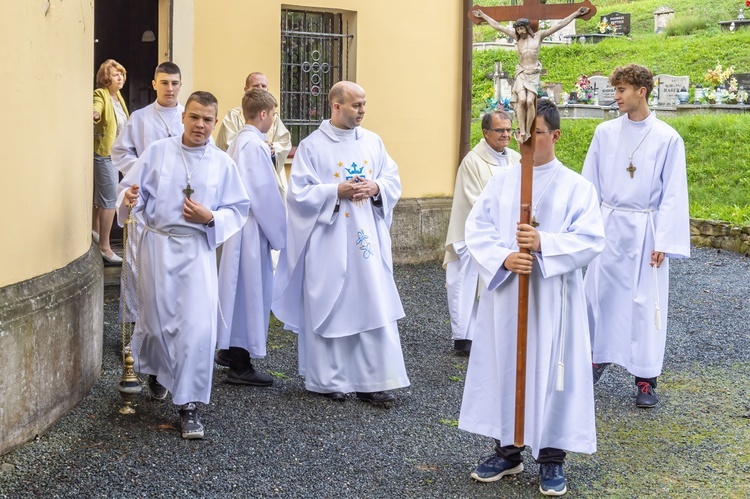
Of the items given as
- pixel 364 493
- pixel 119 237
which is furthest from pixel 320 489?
pixel 119 237

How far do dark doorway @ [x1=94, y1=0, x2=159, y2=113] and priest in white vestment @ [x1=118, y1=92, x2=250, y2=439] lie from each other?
245 inches

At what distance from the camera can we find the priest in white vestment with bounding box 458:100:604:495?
4.91 metres

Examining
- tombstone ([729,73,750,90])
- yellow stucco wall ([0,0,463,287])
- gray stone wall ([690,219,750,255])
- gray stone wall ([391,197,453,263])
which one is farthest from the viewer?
tombstone ([729,73,750,90])

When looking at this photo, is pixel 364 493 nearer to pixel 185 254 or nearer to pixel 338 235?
pixel 185 254

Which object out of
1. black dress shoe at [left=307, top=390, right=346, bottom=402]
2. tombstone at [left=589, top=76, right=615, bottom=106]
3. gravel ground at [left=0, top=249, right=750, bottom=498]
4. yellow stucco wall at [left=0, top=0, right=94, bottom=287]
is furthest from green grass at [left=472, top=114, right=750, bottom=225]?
yellow stucco wall at [left=0, top=0, right=94, bottom=287]

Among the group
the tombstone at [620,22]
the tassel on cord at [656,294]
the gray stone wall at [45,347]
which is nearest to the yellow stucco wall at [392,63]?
the gray stone wall at [45,347]

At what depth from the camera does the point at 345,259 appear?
670cm

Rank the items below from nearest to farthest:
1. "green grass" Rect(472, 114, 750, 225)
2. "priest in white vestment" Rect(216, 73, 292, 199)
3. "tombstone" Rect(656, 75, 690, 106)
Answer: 1. "priest in white vestment" Rect(216, 73, 292, 199)
2. "green grass" Rect(472, 114, 750, 225)
3. "tombstone" Rect(656, 75, 690, 106)

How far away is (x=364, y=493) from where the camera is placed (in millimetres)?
4883

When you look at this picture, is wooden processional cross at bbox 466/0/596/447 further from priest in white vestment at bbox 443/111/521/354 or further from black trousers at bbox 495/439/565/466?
priest in white vestment at bbox 443/111/521/354

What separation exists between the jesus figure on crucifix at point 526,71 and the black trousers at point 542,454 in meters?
1.49

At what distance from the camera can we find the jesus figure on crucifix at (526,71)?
484 centimetres

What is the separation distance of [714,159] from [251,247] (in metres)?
13.6

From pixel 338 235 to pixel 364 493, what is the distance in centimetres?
220
